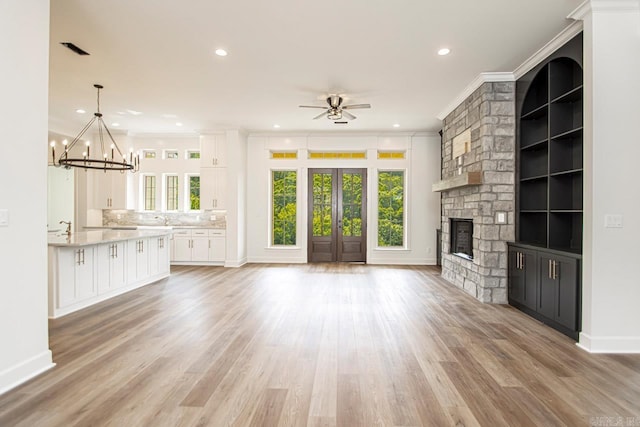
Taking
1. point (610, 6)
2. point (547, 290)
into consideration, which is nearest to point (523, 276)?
point (547, 290)

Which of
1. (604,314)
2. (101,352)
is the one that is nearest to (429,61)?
(604,314)

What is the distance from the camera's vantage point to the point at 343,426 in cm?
189

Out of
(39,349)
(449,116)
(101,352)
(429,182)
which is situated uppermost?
(449,116)

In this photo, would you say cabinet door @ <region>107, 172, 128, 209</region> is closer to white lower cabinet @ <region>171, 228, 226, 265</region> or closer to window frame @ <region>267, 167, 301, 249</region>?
white lower cabinet @ <region>171, 228, 226, 265</region>

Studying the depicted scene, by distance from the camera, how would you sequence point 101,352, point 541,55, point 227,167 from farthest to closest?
point 227,167
point 541,55
point 101,352

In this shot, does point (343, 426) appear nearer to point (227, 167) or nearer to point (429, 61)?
point (429, 61)

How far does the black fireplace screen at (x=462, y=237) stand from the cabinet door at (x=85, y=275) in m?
5.40

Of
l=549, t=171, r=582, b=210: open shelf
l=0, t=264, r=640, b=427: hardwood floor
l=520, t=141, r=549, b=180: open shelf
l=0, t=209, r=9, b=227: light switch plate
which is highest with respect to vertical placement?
l=520, t=141, r=549, b=180: open shelf

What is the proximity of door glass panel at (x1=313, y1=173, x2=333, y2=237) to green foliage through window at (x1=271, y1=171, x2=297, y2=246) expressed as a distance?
52cm

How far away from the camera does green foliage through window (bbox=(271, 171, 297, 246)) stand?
8.18 m

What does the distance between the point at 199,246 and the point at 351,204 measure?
3.72 meters

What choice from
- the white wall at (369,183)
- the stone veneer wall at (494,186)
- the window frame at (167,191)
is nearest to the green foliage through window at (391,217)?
the white wall at (369,183)

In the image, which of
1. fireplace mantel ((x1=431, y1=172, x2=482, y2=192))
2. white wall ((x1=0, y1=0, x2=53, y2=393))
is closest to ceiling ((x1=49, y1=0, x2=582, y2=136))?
white wall ((x1=0, y1=0, x2=53, y2=393))

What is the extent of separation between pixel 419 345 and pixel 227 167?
592cm
